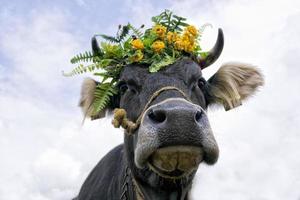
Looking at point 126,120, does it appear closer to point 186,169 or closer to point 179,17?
point 186,169

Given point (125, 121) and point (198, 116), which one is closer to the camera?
point (198, 116)

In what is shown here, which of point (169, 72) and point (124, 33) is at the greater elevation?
point (124, 33)

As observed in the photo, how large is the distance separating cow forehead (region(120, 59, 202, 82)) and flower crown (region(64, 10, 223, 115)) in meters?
0.10

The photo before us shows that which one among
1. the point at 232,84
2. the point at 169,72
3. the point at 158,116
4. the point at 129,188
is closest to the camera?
the point at 158,116

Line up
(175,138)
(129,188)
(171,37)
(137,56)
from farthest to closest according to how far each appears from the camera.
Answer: (129,188) < (171,37) < (137,56) < (175,138)

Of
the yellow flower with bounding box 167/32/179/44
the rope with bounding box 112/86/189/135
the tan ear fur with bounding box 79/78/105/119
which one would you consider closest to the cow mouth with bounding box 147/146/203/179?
the rope with bounding box 112/86/189/135

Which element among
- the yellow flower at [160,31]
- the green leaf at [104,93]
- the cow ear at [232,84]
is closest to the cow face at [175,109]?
the cow ear at [232,84]

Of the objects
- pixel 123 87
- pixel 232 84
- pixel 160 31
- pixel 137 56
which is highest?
pixel 160 31

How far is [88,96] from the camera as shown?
20.9ft

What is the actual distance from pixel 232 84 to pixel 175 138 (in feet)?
7.28

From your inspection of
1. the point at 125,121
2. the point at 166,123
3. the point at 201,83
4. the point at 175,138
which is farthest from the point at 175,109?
the point at 201,83

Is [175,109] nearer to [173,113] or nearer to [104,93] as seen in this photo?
[173,113]

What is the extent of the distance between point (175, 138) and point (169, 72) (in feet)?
3.78

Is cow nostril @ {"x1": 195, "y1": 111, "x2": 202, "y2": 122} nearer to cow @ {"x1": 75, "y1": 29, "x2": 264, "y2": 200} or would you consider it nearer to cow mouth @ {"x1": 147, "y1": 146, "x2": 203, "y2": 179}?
cow @ {"x1": 75, "y1": 29, "x2": 264, "y2": 200}
